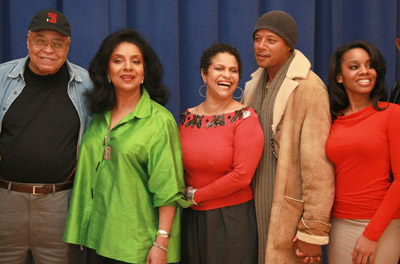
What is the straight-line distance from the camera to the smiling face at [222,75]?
1917 millimetres

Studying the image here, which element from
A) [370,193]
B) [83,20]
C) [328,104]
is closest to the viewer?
[370,193]

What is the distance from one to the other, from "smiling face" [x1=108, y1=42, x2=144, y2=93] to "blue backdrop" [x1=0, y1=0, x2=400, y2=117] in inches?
31.3

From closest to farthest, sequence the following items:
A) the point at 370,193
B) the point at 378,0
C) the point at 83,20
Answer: the point at 370,193, the point at 83,20, the point at 378,0

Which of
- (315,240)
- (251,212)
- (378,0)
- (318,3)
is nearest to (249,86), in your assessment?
(251,212)

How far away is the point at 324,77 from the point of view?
3.00m

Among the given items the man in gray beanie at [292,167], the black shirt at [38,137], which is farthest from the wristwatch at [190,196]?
the black shirt at [38,137]

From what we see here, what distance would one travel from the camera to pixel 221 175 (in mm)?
1857

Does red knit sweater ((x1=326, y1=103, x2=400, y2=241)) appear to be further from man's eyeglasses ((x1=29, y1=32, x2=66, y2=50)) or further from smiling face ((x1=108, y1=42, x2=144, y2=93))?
man's eyeglasses ((x1=29, y1=32, x2=66, y2=50))

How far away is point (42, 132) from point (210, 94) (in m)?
0.77

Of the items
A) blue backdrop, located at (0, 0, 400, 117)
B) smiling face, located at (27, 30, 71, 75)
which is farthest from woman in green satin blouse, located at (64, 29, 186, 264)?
blue backdrop, located at (0, 0, 400, 117)

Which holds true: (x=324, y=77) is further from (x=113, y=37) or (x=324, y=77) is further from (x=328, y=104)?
(x=113, y=37)

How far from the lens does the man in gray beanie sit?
5.98ft

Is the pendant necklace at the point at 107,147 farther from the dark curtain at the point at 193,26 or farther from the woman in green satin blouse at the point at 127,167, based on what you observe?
the dark curtain at the point at 193,26

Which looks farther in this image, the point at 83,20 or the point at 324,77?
the point at 324,77
